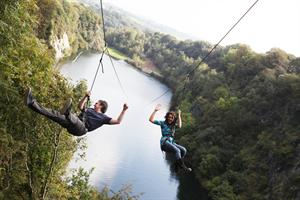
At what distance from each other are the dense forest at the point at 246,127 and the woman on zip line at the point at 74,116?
28940 mm

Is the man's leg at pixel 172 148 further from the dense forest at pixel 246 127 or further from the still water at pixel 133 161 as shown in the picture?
the dense forest at pixel 246 127

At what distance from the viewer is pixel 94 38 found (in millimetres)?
153875

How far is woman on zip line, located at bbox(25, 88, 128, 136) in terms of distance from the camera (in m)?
9.25

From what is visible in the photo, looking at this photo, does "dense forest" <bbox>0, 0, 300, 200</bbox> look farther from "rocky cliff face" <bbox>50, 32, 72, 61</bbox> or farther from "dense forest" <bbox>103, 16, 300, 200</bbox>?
"rocky cliff face" <bbox>50, 32, 72, 61</bbox>

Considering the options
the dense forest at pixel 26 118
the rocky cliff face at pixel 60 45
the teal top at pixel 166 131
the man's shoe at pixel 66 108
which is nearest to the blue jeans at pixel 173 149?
the teal top at pixel 166 131

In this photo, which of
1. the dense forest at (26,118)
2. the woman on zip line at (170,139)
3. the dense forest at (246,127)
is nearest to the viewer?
the woman on zip line at (170,139)

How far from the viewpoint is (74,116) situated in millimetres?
9742

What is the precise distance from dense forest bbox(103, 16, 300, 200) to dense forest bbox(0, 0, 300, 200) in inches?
5.5

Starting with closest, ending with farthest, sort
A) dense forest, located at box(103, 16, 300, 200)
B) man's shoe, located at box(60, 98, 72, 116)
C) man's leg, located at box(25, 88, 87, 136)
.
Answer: man's leg, located at box(25, 88, 87, 136)
man's shoe, located at box(60, 98, 72, 116)
dense forest, located at box(103, 16, 300, 200)

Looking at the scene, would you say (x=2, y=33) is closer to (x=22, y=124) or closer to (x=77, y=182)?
(x=22, y=124)

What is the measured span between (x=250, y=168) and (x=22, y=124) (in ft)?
122

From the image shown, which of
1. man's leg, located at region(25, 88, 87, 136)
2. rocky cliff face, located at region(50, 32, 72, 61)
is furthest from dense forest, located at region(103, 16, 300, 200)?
man's leg, located at region(25, 88, 87, 136)

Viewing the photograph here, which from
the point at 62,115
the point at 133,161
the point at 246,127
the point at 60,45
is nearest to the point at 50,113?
the point at 62,115

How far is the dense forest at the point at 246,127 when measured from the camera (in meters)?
51.0
